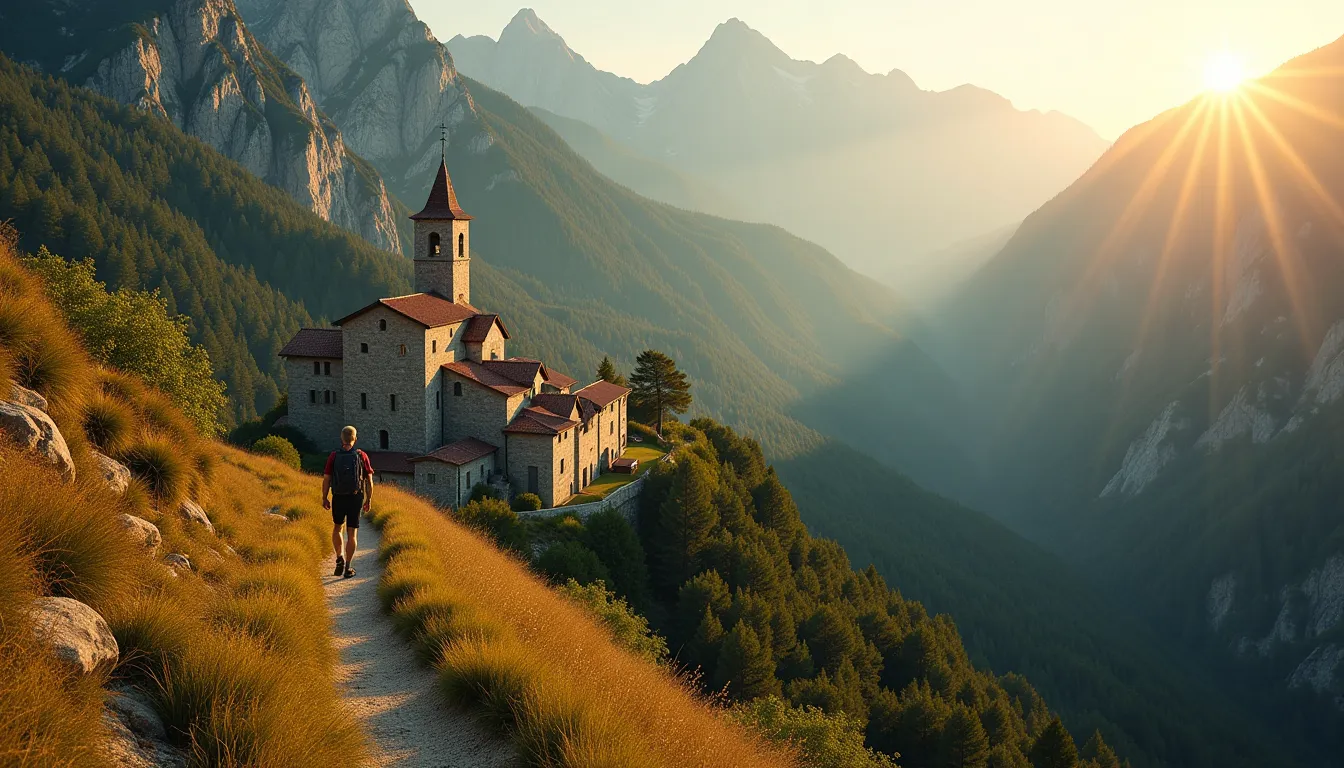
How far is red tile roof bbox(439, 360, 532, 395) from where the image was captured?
5044cm

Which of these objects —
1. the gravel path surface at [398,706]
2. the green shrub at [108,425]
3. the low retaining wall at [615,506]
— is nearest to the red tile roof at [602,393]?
the low retaining wall at [615,506]

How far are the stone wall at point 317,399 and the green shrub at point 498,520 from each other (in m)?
14.4

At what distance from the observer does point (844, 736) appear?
1348 inches

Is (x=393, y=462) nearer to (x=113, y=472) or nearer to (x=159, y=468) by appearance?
(x=159, y=468)

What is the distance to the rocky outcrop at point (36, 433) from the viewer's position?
35.1ft

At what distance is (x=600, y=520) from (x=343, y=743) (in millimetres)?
41206

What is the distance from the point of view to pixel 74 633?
7176 mm

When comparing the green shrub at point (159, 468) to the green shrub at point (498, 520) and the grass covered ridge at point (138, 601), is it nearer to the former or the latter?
the grass covered ridge at point (138, 601)

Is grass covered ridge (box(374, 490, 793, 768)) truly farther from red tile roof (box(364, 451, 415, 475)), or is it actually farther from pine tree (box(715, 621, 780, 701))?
red tile roof (box(364, 451, 415, 475))

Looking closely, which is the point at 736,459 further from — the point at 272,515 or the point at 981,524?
the point at 981,524

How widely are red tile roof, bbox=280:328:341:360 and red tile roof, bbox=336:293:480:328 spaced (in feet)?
5.54

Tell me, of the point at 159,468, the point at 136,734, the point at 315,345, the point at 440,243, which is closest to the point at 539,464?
the point at 315,345

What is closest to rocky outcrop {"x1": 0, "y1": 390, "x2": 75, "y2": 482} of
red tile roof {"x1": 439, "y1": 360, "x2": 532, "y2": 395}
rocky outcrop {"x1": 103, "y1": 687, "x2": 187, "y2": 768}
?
rocky outcrop {"x1": 103, "y1": 687, "x2": 187, "y2": 768}

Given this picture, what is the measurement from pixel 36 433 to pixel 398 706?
601 cm
